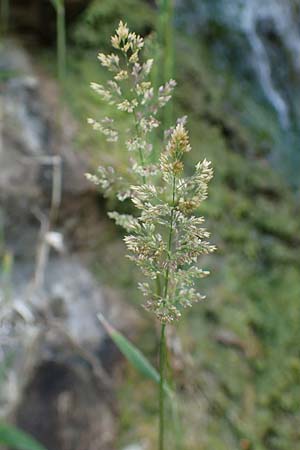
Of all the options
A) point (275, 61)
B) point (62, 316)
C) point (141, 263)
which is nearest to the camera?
point (141, 263)

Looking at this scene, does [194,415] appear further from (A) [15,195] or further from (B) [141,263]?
(B) [141,263]

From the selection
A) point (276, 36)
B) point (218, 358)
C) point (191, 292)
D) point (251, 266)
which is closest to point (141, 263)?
point (191, 292)

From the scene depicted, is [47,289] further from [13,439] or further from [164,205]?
[164,205]

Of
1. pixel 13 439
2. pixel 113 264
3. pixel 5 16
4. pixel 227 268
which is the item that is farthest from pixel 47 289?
pixel 5 16

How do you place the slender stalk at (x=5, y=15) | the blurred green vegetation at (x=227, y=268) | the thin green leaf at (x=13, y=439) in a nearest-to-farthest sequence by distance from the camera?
the thin green leaf at (x=13, y=439) < the blurred green vegetation at (x=227, y=268) < the slender stalk at (x=5, y=15)

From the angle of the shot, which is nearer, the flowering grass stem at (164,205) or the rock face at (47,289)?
Result: the flowering grass stem at (164,205)

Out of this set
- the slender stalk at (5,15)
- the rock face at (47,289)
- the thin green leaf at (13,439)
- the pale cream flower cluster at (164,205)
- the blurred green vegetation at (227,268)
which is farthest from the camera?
the slender stalk at (5,15)

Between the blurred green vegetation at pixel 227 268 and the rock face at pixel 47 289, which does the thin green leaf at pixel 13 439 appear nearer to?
the rock face at pixel 47 289

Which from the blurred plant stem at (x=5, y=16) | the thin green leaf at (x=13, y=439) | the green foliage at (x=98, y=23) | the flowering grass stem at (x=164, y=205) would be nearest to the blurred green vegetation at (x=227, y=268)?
the green foliage at (x=98, y=23)
